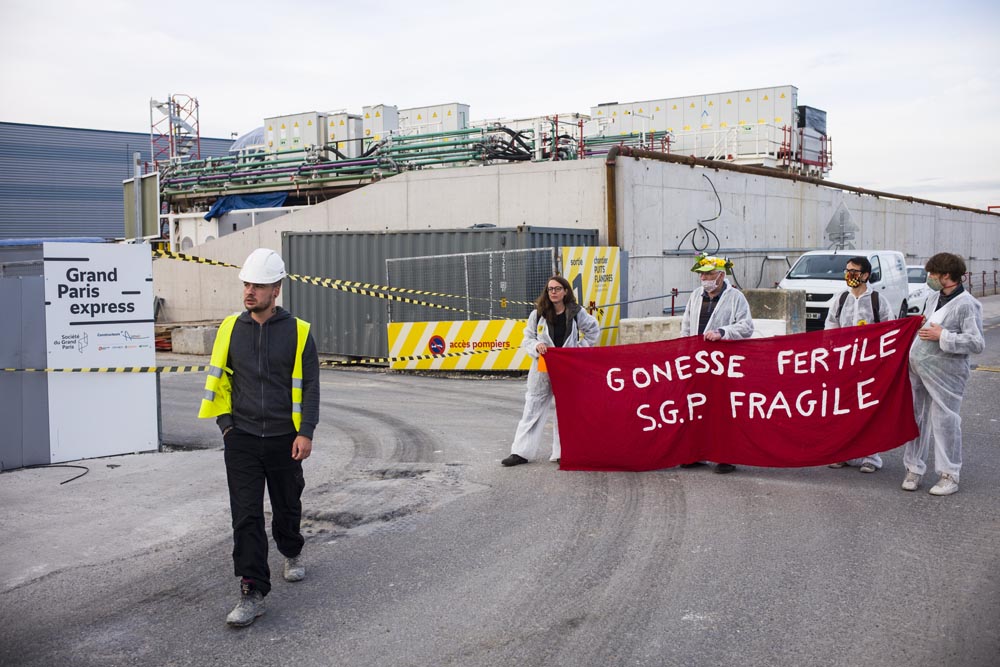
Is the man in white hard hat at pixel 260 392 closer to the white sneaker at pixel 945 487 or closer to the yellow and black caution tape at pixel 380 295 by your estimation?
the white sneaker at pixel 945 487

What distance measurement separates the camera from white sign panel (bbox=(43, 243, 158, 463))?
9.00 meters

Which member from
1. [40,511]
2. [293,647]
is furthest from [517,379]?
[293,647]

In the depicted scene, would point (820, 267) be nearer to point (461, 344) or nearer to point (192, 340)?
point (461, 344)

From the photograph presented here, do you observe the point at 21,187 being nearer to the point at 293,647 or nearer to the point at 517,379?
the point at 517,379

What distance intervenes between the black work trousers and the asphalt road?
34 cm

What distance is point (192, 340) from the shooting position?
74.5 feet

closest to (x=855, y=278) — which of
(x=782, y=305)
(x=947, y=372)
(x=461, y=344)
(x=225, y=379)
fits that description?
(x=947, y=372)

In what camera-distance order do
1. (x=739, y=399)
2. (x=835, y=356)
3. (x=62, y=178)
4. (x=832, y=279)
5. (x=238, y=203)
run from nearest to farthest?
(x=835, y=356)
(x=739, y=399)
(x=832, y=279)
(x=238, y=203)
(x=62, y=178)

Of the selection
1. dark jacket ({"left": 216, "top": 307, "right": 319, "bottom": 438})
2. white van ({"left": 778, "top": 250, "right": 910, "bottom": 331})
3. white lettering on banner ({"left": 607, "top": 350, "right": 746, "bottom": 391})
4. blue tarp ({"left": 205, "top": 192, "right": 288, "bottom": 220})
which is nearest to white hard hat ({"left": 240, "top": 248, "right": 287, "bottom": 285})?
dark jacket ({"left": 216, "top": 307, "right": 319, "bottom": 438})

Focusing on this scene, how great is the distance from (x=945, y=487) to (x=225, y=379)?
17.8ft

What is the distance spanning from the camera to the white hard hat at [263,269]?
208 inches

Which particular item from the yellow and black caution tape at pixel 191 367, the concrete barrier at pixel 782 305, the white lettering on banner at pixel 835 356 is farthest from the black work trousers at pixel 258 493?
the concrete barrier at pixel 782 305

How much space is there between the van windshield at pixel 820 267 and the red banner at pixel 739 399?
44.7 ft

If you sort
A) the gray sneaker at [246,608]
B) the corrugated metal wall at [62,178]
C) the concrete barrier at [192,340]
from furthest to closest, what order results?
the corrugated metal wall at [62,178], the concrete barrier at [192,340], the gray sneaker at [246,608]
